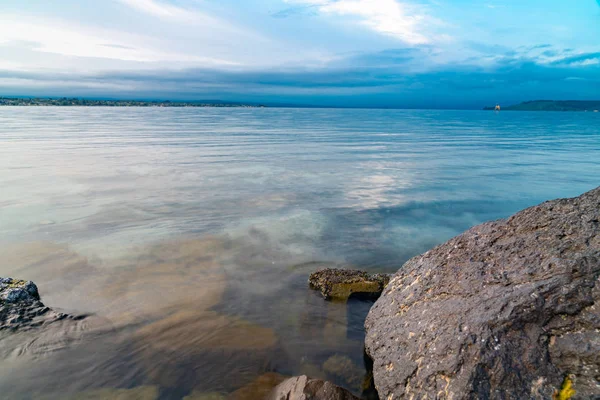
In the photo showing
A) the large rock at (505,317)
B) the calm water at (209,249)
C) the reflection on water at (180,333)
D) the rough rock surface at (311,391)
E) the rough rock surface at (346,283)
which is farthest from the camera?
the rough rock surface at (346,283)

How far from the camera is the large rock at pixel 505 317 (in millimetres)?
4012

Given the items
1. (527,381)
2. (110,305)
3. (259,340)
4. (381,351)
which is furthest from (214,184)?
(527,381)

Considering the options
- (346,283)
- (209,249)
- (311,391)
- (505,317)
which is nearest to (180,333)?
(311,391)

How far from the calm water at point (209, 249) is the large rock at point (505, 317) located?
132cm

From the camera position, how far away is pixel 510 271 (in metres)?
5.00

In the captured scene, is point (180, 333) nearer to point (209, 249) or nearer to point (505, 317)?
point (209, 249)

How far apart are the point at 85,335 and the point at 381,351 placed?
193 inches

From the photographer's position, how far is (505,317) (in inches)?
173

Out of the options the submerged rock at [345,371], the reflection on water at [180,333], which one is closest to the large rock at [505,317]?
the submerged rock at [345,371]

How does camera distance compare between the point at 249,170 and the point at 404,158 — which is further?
the point at 404,158

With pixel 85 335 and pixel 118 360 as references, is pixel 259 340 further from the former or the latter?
pixel 85 335

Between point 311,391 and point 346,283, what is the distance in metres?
3.56

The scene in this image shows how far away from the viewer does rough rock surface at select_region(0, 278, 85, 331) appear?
21.9 ft

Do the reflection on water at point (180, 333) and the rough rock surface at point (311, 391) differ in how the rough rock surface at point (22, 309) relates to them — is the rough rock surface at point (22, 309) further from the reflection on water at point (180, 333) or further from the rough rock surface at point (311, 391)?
the rough rock surface at point (311, 391)
